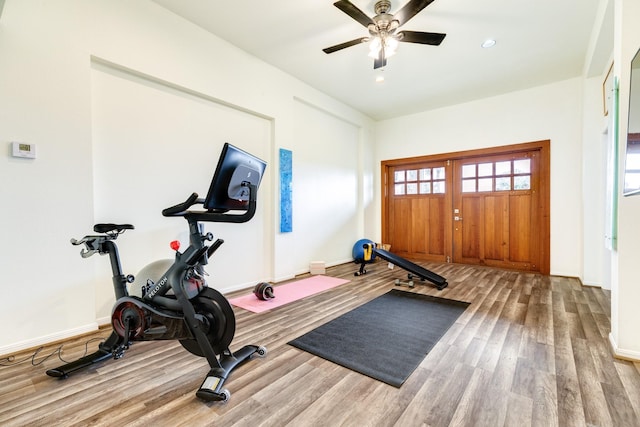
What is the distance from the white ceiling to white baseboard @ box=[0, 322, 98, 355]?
326 centimetres

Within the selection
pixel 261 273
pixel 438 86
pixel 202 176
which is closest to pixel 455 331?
pixel 261 273

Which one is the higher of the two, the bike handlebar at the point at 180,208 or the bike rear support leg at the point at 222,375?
the bike handlebar at the point at 180,208

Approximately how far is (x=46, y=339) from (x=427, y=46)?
5.01 meters

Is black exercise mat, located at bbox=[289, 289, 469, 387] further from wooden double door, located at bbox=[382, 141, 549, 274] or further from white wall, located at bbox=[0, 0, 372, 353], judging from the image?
wooden double door, located at bbox=[382, 141, 549, 274]

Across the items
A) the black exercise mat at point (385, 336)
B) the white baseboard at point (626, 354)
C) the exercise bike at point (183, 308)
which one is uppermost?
the exercise bike at point (183, 308)

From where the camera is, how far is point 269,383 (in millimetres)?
1775

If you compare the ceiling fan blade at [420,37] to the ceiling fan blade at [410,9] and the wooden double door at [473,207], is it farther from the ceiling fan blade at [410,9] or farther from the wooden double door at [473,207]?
the wooden double door at [473,207]

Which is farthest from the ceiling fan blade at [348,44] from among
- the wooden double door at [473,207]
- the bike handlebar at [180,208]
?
the wooden double door at [473,207]

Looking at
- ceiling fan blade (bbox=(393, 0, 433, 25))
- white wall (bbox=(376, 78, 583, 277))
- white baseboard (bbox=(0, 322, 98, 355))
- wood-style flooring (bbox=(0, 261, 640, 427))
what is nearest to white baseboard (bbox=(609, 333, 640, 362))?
wood-style flooring (bbox=(0, 261, 640, 427))

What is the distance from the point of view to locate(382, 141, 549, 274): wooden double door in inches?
192

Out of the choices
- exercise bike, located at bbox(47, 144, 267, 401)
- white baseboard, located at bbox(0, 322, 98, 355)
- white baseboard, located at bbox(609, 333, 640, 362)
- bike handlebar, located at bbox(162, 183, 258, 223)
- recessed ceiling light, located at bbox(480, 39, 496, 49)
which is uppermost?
recessed ceiling light, located at bbox(480, 39, 496, 49)

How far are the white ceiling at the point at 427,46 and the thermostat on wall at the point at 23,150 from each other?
1.90 meters

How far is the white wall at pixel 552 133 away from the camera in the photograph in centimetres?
448

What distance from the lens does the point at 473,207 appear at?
5480mm
